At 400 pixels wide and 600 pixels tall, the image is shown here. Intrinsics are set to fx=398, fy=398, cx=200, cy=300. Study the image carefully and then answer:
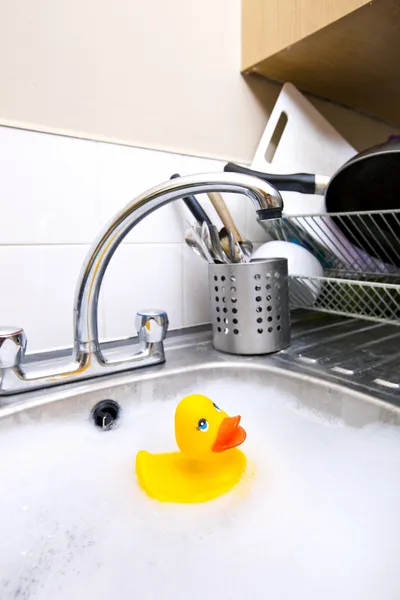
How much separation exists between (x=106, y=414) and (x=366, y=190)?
1.86 ft

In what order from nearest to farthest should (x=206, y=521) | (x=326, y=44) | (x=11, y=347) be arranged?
(x=206, y=521) → (x=11, y=347) → (x=326, y=44)

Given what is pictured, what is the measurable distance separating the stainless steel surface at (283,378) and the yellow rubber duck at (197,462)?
0.44ft

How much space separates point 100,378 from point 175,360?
4.8 inches

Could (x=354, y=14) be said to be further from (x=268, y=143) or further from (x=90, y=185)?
(x=90, y=185)

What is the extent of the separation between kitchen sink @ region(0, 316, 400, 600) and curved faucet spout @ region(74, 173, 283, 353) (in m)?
0.08

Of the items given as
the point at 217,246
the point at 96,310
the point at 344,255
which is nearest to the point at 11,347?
the point at 96,310

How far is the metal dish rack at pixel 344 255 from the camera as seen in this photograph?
0.70 metres

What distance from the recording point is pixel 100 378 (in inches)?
21.0

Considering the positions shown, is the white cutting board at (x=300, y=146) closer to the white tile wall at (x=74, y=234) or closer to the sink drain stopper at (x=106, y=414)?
the white tile wall at (x=74, y=234)

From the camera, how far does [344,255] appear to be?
0.76m

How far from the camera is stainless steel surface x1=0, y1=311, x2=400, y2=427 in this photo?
1.54ft

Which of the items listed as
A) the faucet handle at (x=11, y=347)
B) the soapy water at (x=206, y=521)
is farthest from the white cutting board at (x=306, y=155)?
the faucet handle at (x=11, y=347)

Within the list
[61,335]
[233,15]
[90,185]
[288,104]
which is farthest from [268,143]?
[61,335]

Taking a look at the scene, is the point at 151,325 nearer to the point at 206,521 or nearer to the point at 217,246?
the point at 217,246
